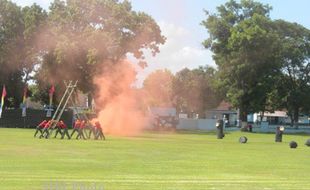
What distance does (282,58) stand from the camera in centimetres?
8900

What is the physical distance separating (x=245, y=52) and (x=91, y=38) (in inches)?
1182

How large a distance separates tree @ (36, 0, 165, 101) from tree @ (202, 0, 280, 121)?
63.0ft

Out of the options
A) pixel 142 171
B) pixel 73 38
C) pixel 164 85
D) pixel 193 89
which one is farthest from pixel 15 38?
pixel 142 171

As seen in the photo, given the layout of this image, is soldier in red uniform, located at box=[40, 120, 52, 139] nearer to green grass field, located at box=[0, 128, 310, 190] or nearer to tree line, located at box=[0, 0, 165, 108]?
green grass field, located at box=[0, 128, 310, 190]

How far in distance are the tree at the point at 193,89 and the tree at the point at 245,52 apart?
27.5 m

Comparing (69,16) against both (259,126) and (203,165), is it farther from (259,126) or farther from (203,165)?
(203,165)

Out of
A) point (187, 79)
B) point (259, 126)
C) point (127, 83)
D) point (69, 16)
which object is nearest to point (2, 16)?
point (69, 16)

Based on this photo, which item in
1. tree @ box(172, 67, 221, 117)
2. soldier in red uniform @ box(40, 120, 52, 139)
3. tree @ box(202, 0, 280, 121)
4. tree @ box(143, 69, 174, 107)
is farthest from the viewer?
tree @ box(172, 67, 221, 117)

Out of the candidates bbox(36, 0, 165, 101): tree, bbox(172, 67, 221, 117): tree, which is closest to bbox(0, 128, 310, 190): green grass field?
bbox(36, 0, 165, 101): tree

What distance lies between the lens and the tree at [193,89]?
120250 millimetres

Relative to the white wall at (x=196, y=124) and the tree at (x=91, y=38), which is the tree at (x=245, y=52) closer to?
the white wall at (x=196, y=124)

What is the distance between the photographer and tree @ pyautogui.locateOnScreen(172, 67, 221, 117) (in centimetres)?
12025

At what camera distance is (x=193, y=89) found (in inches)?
4719

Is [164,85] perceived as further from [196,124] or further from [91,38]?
[91,38]
